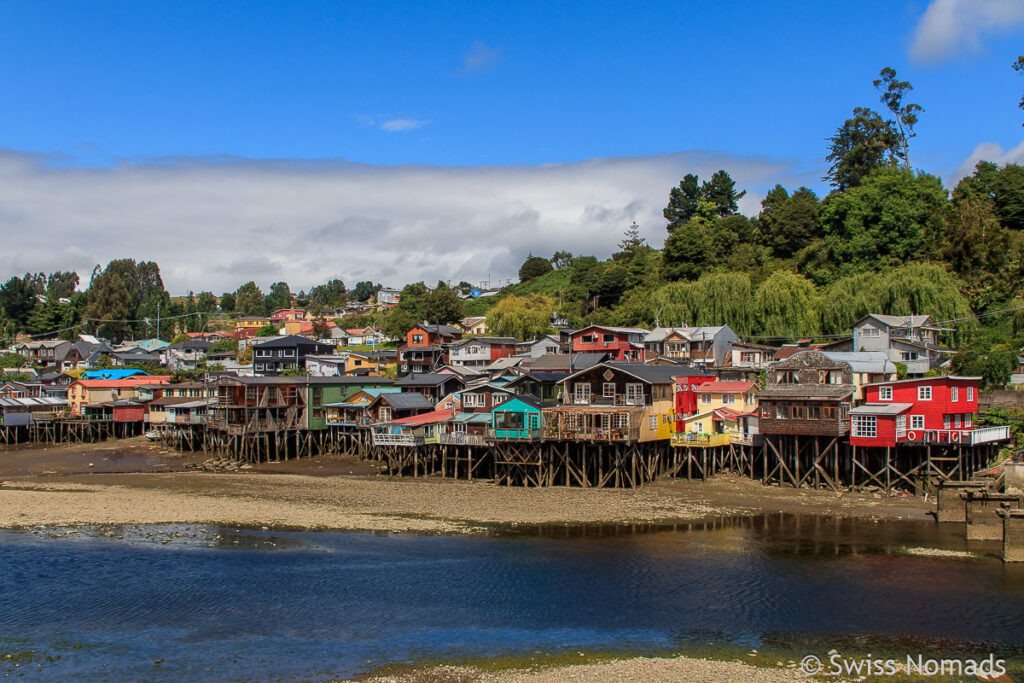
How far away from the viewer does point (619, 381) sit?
49844 mm

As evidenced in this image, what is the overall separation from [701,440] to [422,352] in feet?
144

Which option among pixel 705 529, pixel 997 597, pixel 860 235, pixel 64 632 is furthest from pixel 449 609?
pixel 860 235

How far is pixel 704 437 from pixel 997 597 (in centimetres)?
2207

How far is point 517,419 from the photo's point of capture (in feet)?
165

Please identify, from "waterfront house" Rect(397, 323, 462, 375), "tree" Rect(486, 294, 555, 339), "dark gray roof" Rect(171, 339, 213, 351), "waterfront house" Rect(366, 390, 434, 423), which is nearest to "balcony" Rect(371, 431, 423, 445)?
"waterfront house" Rect(366, 390, 434, 423)

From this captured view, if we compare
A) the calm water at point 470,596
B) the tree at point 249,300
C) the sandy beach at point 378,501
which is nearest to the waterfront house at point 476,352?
the sandy beach at point 378,501

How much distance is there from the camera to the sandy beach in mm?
39625

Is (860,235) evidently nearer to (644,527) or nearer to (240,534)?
(644,527)

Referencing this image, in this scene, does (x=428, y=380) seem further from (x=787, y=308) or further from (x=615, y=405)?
(x=787, y=308)

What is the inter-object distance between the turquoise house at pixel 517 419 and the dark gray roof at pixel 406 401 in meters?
10.8

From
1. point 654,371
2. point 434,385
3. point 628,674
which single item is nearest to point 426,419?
point 434,385

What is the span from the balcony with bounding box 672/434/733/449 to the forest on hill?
69.0 feet

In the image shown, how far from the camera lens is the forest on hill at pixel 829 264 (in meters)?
64.5

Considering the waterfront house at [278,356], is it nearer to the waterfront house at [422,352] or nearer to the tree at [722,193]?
the waterfront house at [422,352]
